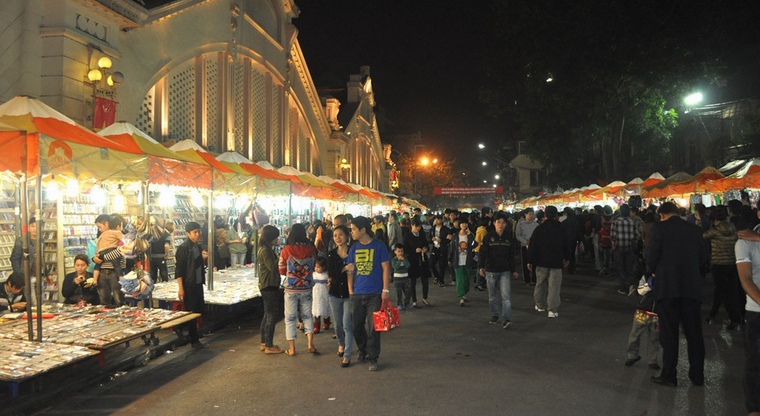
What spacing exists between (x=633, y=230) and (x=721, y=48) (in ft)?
53.6

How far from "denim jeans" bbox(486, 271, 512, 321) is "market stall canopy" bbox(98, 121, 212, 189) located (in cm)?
595

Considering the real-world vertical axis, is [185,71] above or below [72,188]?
above

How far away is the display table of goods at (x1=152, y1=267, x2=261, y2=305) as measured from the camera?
10273 mm

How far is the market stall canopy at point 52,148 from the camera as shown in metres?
6.53

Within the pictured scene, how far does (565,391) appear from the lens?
5.86 m

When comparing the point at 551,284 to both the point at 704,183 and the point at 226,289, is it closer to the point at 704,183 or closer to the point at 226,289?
the point at 226,289

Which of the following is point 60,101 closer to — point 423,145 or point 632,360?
point 632,360

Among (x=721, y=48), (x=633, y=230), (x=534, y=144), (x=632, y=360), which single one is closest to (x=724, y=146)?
(x=721, y=48)

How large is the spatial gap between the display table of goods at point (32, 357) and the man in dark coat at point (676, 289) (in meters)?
6.51

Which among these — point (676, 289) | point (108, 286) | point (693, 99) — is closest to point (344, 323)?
point (676, 289)

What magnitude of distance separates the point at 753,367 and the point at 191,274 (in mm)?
7206

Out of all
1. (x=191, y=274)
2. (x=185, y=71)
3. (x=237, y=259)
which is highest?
(x=185, y=71)

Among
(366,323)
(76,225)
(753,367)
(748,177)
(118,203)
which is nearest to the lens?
(753,367)

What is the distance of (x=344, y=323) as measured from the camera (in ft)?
24.4
